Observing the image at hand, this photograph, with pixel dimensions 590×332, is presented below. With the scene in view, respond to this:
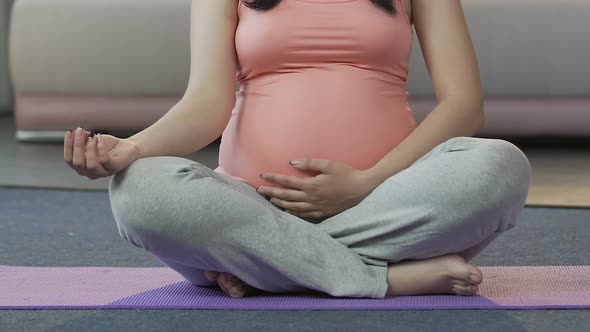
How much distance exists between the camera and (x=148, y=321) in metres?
1.37

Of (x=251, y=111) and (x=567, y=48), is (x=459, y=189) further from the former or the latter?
(x=567, y=48)

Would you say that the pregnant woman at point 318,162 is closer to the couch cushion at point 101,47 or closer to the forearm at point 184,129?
the forearm at point 184,129

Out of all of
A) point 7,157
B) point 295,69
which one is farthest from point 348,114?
point 7,157

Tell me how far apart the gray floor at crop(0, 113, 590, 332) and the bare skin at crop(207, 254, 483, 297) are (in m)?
0.07

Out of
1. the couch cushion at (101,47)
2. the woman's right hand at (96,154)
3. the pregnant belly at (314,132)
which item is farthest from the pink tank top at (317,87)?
the couch cushion at (101,47)

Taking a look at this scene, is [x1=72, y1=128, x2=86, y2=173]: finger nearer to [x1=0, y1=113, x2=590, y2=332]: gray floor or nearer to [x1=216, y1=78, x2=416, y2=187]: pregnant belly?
[x1=0, y1=113, x2=590, y2=332]: gray floor

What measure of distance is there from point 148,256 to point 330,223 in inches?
18.3

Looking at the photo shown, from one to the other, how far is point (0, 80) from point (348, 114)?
3.56m

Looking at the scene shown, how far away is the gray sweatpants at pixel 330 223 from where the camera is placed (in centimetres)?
141

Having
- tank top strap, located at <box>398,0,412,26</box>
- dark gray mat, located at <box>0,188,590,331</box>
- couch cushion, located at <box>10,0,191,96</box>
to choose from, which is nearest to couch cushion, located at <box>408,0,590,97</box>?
couch cushion, located at <box>10,0,191,96</box>

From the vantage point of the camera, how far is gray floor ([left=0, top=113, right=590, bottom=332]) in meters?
1.33

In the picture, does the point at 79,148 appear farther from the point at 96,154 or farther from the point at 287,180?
the point at 287,180

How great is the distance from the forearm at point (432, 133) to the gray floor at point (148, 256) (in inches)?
8.7

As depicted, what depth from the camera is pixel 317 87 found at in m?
1.59
